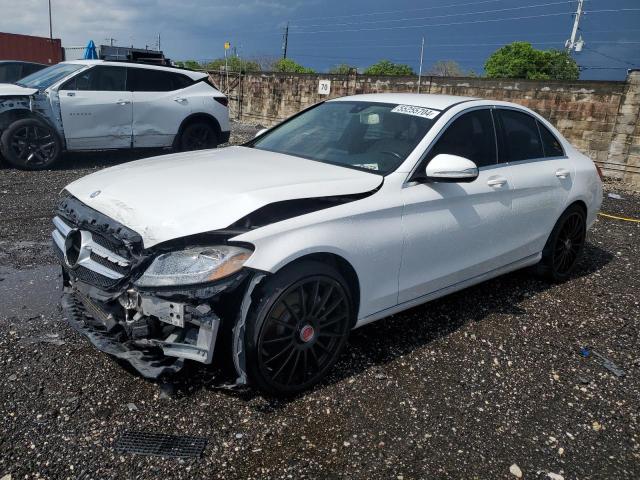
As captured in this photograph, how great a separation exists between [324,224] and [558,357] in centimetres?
205

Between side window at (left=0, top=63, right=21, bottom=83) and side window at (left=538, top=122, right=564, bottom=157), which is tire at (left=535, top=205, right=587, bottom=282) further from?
side window at (left=0, top=63, right=21, bottom=83)

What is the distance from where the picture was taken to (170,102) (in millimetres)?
9414

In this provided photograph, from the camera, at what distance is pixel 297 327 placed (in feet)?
9.21

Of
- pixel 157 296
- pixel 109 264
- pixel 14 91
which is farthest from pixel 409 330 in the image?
pixel 14 91

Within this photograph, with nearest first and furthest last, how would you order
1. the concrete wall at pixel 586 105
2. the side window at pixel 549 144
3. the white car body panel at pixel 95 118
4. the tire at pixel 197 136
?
the side window at pixel 549 144
the white car body panel at pixel 95 118
the tire at pixel 197 136
the concrete wall at pixel 586 105

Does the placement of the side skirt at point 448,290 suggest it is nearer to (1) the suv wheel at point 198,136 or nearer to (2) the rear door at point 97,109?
(1) the suv wheel at point 198,136

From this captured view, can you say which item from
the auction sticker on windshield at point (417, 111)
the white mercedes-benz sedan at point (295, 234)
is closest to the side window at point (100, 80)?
the white mercedes-benz sedan at point (295, 234)

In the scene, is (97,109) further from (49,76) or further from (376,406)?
(376,406)

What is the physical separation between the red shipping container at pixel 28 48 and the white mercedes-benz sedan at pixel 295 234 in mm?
31554

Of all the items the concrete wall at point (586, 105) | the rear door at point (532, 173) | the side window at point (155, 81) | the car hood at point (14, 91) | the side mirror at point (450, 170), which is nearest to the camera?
the side mirror at point (450, 170)

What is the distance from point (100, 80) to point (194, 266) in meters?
7.46

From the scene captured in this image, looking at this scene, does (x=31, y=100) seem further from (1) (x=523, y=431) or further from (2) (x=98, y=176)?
(1) (x=523, y=431)

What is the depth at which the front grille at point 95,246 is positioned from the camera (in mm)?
2617

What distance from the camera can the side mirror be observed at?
3.22m
